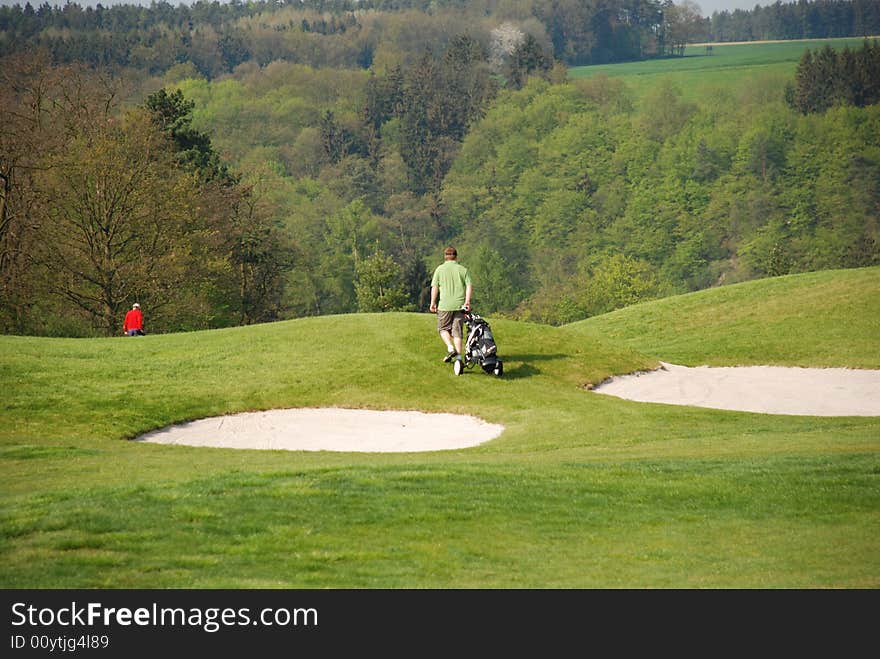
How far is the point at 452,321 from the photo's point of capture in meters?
25.2

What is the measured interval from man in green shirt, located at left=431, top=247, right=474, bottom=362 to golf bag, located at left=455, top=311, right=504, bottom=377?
25 centimetres

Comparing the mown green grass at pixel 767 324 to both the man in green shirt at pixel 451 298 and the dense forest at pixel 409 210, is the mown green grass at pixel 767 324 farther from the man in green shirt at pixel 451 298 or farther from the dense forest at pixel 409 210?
the dense forest at pixel 409 210

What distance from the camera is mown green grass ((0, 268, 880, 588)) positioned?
1035cm

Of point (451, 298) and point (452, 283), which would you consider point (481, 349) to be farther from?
point (452, 283)

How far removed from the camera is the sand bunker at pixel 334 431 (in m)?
20.4

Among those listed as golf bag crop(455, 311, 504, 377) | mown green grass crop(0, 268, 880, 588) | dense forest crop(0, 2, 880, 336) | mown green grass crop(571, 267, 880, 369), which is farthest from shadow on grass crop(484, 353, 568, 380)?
dense forest crop(0, 2, 880, 336)

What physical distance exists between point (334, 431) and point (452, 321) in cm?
487

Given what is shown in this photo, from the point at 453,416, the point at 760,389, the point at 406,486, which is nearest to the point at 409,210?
the point at 760,389

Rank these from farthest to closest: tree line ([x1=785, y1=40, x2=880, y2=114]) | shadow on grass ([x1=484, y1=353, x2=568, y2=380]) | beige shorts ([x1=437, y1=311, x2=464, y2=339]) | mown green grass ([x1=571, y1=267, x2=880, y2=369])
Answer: tree line ([x1=785, y1=40, x2=880, y2=114]), mown green grass ([x1=571, y1=267, x2=880, y2=369]), shadow on grass ([x1=484, y1=353, x2=568, y2=380]), beige shorts ([x1=437, y1=311, x2=464, y2=339])

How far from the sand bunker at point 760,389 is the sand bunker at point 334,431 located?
6.15m

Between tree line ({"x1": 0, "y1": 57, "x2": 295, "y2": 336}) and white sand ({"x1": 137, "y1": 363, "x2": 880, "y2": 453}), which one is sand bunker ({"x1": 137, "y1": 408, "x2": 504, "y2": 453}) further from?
tree line ({"x1": 0, "y1": 57, "x2": 295, "y2": 336})

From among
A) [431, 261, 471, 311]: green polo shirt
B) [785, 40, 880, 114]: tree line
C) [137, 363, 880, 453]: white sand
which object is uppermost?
[785, 40, 880, 114]: tree line

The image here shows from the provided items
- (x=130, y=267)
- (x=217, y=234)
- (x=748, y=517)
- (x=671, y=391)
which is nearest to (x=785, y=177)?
(x=217, y=234)
